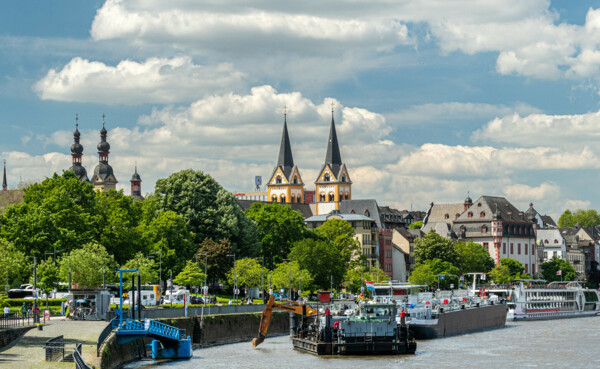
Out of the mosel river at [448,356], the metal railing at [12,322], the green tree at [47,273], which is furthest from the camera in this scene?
the green tree at [47,273]

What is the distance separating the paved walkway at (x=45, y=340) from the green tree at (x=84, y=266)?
65.6ft

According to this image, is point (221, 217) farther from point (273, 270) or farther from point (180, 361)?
point (180, 361)

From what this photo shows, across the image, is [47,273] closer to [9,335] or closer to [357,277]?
[9,335]

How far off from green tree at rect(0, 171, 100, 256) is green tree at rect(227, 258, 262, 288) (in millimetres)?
21793

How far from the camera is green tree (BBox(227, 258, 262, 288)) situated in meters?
128

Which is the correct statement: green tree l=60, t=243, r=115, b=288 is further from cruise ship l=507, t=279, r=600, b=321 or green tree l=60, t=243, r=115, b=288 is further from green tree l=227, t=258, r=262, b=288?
cruise ship l=507, t=279, r=600, b=321

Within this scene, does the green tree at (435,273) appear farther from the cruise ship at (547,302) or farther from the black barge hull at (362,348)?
the black barge hull at (362,348)

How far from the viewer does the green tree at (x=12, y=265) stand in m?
92.3

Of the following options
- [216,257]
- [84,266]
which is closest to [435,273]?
[216,257]

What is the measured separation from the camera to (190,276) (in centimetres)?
11825

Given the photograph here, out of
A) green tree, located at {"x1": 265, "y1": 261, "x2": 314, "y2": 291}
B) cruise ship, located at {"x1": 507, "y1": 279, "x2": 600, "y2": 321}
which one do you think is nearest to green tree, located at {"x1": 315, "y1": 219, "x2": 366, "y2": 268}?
green tree, located at {"x1": 265, "y1": 261, "x2": 314, "y2": 291}

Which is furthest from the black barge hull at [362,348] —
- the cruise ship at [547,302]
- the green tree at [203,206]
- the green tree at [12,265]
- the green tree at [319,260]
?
the green tree at [319,260]

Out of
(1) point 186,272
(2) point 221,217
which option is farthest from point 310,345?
(2) point 221,217

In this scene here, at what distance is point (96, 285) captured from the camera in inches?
3915
